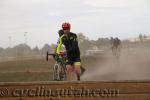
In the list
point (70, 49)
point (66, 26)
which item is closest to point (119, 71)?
point (70, 49)

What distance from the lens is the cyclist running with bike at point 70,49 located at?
1112cm

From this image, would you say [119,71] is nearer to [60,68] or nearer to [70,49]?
[60,68]

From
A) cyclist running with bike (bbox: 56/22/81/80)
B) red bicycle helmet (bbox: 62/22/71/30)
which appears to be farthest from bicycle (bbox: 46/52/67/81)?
red bicycle helmet (bbox: 62/22/71/30)

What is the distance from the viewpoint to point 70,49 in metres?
11.2

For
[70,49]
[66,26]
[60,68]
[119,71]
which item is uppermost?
[66,26]

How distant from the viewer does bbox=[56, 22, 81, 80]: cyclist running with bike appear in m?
11.1

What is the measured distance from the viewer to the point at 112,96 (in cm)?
779

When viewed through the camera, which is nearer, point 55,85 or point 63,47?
point 55,85

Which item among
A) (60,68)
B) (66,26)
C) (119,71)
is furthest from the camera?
(119,71)

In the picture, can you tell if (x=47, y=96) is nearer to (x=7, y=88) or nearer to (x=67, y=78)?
(x=7, y=88)

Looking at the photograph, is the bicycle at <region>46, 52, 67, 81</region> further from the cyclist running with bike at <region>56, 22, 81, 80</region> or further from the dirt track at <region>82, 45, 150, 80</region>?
the dirt track at <region>82, 45, 150, 80</region>

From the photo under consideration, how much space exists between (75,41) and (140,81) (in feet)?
11.7

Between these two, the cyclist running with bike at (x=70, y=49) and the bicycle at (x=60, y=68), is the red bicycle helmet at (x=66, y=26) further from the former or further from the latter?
the bicycle at (x=60, y=68)

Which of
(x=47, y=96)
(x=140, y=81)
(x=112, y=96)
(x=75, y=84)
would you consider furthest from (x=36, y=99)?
(x=140, y=81)
